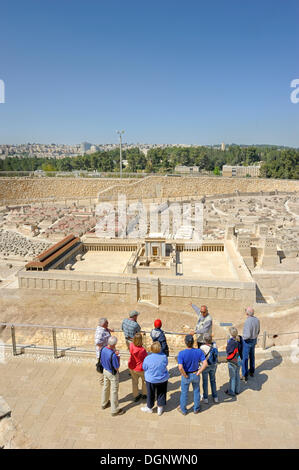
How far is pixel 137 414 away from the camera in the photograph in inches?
187

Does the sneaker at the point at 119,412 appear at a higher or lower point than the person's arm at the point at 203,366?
lower

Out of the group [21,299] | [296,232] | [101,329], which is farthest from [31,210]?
[101,329]

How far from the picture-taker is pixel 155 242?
19.8m

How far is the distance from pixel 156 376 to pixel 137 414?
656 millimetres

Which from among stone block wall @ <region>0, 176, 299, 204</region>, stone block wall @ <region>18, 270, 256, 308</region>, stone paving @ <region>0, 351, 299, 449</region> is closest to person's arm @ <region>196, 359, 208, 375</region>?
stone paving @ <region>0, 351, 299, 449</region>

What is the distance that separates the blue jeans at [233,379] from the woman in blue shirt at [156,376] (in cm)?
103

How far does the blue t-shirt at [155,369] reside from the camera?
15.2ft

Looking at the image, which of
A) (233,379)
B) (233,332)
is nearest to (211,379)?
(233,379)

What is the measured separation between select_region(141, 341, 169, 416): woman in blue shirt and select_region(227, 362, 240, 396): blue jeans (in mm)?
1035

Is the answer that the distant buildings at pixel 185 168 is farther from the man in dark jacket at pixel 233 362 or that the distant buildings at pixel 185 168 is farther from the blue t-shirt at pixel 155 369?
the blue t-shirt at pixel 155 369

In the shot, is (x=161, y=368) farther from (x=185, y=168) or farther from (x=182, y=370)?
(x=185, y=168)

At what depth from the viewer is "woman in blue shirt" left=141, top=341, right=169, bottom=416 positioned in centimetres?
463

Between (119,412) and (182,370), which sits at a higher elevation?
(182,370)

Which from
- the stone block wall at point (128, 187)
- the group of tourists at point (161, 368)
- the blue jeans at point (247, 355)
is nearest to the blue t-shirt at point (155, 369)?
the group of tourists at point (161, 368)
